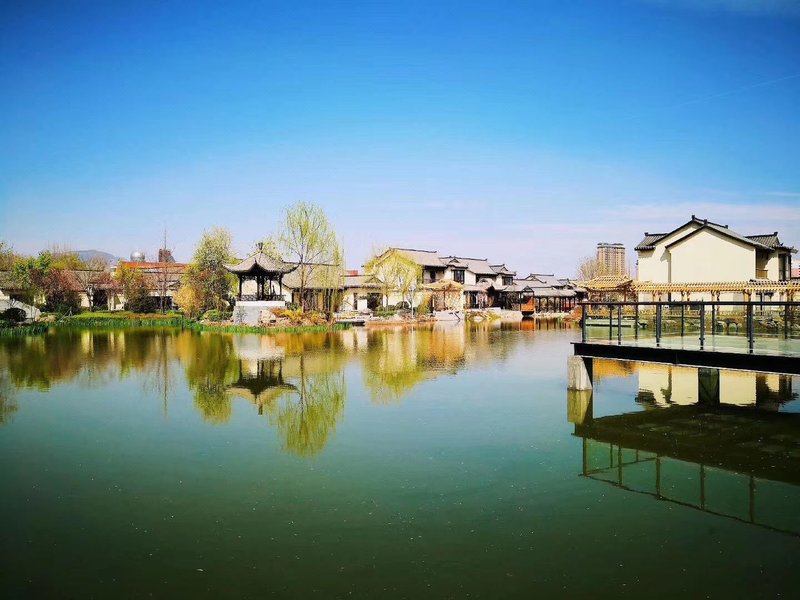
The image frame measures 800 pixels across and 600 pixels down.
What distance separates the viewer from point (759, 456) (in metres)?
10.8

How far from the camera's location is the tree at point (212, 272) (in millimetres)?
52812

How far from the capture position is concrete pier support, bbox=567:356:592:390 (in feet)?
52.6

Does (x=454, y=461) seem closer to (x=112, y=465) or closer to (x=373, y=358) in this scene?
(x=112, y=465)

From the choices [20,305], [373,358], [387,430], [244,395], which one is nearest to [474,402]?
[387,430]

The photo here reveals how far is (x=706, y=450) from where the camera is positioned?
11203 mm

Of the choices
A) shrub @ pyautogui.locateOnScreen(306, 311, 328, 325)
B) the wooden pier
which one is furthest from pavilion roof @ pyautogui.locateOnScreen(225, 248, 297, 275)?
the wooden pier

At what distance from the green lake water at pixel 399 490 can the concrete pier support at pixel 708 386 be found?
0.48m

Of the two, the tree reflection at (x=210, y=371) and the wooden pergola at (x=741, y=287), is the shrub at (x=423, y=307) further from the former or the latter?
the wooden pergola at (x=741, y=287)

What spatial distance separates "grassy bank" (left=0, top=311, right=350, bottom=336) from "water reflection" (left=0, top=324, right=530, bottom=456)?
2959 millimetres

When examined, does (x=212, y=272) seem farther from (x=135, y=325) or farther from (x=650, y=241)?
(x=650, y=241)

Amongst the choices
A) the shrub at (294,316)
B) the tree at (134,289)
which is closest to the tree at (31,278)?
the tree at (134,289)

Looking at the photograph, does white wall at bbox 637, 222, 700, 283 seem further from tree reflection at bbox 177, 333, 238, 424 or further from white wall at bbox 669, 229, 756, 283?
tree reflection at bbox 177, 333, 238, 424

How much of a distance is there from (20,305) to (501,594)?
2002 inches

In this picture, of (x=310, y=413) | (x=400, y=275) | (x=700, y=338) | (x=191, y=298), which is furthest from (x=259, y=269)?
(x=700, y=338)
